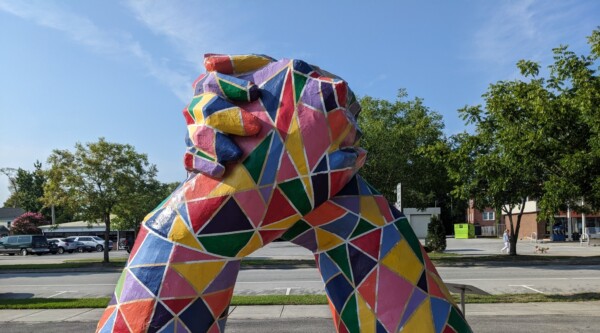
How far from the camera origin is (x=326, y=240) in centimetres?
314

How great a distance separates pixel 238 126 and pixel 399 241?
118cm

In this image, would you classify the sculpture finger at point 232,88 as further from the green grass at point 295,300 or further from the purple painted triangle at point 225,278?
the green grass at point 295,300

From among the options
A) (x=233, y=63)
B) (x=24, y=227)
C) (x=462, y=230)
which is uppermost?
(x=233, y=63)

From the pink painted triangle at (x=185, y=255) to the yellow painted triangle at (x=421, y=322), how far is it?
118 cm

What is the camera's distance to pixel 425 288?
304 cm

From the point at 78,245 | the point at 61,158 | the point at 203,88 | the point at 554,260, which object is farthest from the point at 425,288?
the point at 78,245

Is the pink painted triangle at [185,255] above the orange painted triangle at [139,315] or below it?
above

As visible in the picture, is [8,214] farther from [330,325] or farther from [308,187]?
[308,187]

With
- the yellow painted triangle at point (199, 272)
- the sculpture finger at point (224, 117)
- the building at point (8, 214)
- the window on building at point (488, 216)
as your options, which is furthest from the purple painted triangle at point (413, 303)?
the building at point (8, 214)

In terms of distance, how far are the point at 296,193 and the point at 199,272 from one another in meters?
0.66

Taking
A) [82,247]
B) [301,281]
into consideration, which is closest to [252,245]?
[301,281]

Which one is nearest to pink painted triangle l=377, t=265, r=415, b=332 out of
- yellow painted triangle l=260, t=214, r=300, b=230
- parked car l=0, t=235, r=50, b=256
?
yellow painted triangle l=260, t=214, r=300, b=230

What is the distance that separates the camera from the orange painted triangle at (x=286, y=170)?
281 cm

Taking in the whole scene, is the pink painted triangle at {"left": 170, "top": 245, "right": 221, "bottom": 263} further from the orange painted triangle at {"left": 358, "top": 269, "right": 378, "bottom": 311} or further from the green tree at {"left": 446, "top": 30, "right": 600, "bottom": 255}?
the green tree at {"left": 446, "top": 30, "right": 600, "bottom": 255}
